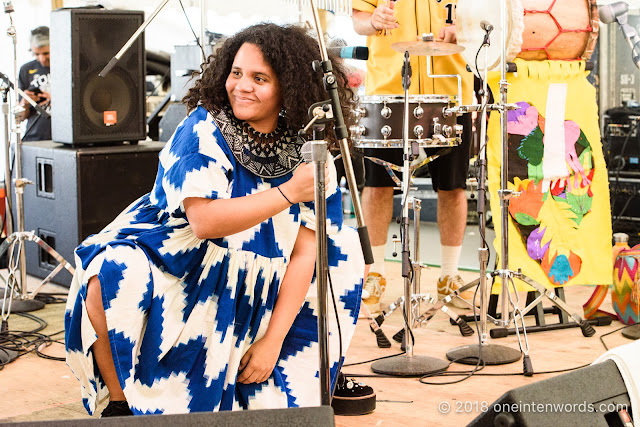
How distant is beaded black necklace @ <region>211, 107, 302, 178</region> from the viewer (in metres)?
2.24

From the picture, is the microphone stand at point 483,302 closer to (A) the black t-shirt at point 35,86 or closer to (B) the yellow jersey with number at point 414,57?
(B) the yellow jersey with number at point 414,57

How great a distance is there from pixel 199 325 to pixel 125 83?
2.49 m

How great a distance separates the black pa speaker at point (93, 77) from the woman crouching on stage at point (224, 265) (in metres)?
1.98

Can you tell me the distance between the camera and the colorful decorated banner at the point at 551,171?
138 inches

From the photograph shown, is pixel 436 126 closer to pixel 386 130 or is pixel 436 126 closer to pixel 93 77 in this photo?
pixel 386 130

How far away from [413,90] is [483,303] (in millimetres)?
1095

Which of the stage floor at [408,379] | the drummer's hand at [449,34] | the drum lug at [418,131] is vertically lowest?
the stage floor at [408,379]

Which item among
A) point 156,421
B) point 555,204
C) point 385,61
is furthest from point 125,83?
point 156,421

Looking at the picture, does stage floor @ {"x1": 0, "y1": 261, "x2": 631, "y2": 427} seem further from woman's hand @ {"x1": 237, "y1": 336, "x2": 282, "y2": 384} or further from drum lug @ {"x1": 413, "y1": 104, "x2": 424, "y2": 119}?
drum lug @ {"x1": 413, "y1": 104, "x2": 424, "y2": 119}

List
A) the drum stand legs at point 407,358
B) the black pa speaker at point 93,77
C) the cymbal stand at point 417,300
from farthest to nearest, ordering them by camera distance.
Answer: the black pa speaker at point 93,77 < the cymbal stand at point 417,300 < the drum stand legs at point 407,358

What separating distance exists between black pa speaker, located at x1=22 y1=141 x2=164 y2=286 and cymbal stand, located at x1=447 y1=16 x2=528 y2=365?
6.17 feet

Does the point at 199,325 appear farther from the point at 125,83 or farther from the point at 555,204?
the point at 125,83

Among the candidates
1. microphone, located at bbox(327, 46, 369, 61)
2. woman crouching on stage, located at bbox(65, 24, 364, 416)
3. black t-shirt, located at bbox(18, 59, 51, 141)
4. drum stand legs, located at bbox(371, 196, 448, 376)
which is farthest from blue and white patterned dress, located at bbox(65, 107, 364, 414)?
black t-shirt, located at bbox(18, 59, 51, 141)

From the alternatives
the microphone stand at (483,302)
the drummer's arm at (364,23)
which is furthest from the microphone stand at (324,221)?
the drummer's arm at (364,23)
